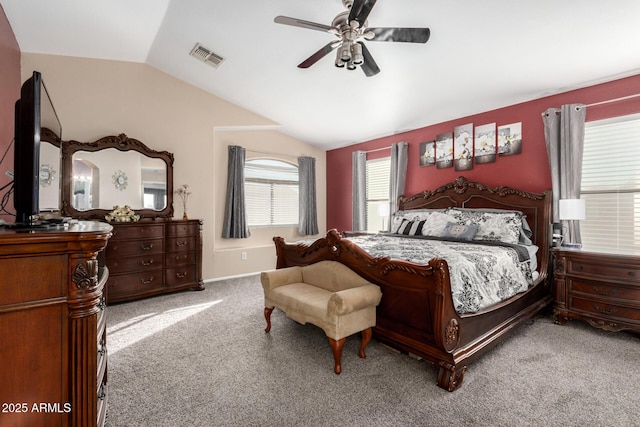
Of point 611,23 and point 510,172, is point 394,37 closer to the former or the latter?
point 611,23

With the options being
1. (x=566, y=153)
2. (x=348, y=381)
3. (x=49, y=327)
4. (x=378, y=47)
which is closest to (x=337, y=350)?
(x=348, y=381)

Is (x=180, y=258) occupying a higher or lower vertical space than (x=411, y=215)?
lower

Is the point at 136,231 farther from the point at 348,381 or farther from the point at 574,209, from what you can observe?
the point at 574,209

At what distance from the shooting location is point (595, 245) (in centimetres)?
330

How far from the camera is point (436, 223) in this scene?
3945 millimetres

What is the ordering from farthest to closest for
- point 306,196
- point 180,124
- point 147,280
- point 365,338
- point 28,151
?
point 306,196 → point 180,124 → point 147,280 → point 365,338 → point 28,151

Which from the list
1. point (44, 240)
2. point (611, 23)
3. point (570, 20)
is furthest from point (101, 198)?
point (611, 23)

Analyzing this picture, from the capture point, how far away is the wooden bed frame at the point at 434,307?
2.00 m

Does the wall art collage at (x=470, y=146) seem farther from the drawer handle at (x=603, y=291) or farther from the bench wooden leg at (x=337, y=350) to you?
the bench wooden leg at (x=337, y=350)

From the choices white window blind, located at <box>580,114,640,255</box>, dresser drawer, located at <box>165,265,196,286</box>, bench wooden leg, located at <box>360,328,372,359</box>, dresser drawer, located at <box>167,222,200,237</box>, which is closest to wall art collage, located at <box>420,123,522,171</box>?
white window blind, located at <box>580,114,640,255</box>

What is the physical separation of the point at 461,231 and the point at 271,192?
3.59 metres

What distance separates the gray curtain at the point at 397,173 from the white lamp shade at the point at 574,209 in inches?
89.7

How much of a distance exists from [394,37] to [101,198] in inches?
161

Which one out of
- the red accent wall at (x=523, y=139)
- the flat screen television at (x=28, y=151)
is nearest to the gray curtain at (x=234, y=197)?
the red accent wall at (x=523, y=139)
